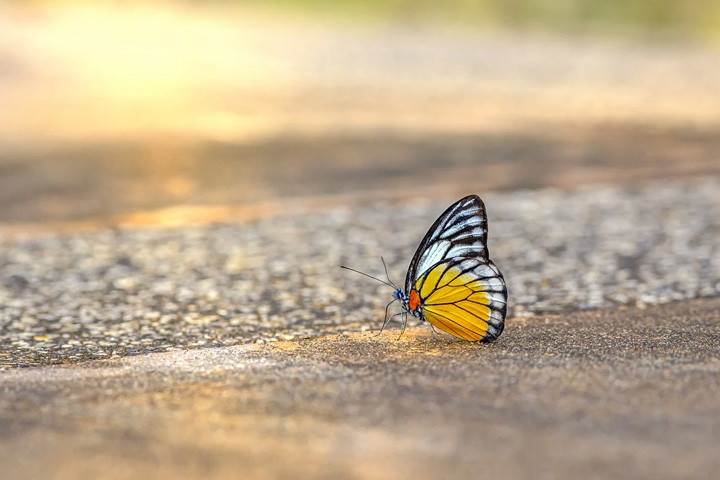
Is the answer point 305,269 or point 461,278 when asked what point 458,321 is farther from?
point 305,269

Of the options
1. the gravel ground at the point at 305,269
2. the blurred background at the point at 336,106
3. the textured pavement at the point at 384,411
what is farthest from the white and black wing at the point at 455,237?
the blurred background at the point at 336,106

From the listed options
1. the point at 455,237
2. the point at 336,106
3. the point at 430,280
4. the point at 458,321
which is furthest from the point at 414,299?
the point at 336,106

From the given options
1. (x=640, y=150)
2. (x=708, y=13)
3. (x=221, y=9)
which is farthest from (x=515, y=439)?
(x=221, y=9)

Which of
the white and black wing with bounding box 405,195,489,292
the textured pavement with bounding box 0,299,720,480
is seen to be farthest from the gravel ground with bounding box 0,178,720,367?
the white and black wing with bounding box 405,195,489,292

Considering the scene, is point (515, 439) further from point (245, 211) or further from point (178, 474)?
point (245, 211)

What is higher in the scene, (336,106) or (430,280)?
(336,106)

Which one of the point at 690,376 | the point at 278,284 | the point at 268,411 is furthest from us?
the point at 278,284

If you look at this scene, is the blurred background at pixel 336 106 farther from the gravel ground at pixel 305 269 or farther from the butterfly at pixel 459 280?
the butterfly at pixel 459 280
